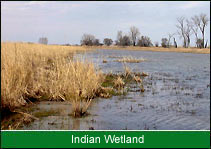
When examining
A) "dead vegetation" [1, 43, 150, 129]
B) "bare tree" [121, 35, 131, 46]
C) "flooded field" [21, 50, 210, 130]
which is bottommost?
"flooded field" [21, 50, 210, 130]

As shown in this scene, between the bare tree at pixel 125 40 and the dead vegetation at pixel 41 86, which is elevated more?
the bare tree at pixel 125 40

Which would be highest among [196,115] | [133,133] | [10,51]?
[10,51]

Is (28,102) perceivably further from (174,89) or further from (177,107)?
(174,89)

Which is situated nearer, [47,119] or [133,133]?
[133,133]

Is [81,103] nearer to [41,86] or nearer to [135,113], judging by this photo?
[135,113]

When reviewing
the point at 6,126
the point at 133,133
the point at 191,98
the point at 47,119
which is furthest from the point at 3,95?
the point at 191,98

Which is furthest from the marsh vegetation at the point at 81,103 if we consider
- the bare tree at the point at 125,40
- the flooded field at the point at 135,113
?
the bare tree at the point at 125,40

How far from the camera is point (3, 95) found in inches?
199

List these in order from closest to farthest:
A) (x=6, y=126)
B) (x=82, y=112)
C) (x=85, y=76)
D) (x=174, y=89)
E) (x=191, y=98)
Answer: (x=6, y=126)
(x=82, y=112)
(x=85, y=76)
(x=191, y=98)
(x=174, y=89)

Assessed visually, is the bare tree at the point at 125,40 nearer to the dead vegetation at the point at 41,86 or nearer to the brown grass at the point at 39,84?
the dead vegetation at the point at 41,86

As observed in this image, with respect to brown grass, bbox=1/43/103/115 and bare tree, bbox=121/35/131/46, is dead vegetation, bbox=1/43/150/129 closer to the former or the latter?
brown grass, bbox=1/43/103/115

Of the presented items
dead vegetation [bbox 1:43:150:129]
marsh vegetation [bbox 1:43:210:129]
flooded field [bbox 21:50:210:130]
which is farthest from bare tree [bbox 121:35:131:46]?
flooded field [bbox 21:50:210:130]

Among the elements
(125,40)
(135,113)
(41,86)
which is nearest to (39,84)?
(41,86)

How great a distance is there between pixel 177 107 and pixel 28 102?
13.6 feet
